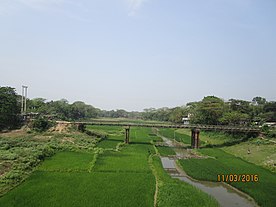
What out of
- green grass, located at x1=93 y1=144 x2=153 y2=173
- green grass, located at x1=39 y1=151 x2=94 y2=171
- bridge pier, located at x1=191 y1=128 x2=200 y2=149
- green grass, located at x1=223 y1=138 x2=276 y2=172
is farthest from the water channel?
bridge pier, located at x1=191 y1=128 x2=200 y2=149

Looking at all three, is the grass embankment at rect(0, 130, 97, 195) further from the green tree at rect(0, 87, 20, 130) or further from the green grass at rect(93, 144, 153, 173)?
the green grass at rect(93, 144, 153, 173)

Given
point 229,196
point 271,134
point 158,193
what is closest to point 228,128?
point 271,134

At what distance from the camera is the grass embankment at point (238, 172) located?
24.9 meters

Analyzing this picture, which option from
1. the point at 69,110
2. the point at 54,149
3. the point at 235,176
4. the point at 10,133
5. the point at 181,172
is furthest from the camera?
the point at 69,110

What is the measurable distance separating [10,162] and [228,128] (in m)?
43.8

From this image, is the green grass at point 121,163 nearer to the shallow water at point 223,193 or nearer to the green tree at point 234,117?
the shallow water at point 223,193

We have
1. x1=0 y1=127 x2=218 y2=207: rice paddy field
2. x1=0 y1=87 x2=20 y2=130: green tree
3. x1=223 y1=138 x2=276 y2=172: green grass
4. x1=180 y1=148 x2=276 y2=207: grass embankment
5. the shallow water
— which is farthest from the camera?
x1=0 y1=87 x2=20 y2=130: green tree

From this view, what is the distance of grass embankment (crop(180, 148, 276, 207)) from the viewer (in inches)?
980

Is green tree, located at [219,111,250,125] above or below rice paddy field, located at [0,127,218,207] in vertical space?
above

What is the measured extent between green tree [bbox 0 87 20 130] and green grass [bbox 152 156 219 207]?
47221mm

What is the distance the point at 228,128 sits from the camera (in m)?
54.7

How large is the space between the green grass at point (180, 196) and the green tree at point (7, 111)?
47.2 m

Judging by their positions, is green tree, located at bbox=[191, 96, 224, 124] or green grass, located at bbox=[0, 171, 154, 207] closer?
green grass, located at bbox=[0, 171, 154, 207]

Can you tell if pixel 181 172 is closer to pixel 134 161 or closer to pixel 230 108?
pixel 134 161
